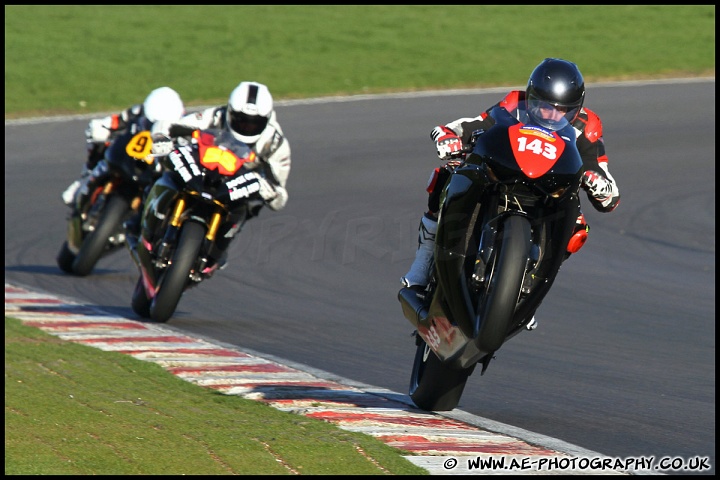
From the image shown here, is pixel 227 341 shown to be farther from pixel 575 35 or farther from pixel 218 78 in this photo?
pixel 575 35

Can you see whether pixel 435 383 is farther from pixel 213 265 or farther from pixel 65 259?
pixel 65 259

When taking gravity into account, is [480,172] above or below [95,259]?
above

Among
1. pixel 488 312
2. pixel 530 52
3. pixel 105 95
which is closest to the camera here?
pixel 488 312

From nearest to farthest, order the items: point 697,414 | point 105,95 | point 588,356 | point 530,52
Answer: point 697,414 → point 588,356 → point 105,95 → point 530,52

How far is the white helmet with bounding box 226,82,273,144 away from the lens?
9.00 metres

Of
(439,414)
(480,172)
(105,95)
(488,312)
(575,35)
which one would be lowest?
(439,414)

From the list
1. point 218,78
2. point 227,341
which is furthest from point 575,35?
point 227,341

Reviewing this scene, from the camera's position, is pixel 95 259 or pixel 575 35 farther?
pixel 575 35

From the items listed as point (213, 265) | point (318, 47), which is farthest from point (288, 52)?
point (213, 265)

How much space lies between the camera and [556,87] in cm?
558

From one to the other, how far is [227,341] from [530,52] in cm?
1736

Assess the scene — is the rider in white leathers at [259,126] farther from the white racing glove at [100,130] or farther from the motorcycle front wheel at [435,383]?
the motorcycle front wheel at [435,383]

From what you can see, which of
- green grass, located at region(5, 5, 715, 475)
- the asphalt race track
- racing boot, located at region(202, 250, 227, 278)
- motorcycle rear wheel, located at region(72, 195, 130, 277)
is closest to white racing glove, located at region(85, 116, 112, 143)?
motorcycle rear wheel, located at region(72, 195, 130, 277)

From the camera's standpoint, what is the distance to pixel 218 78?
73.2 ft
